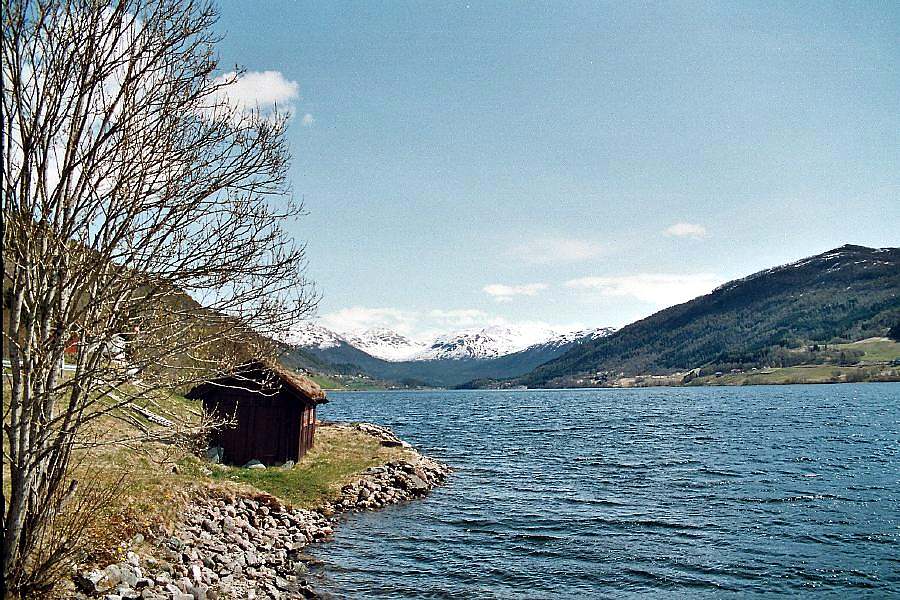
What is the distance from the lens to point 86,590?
13055 mm

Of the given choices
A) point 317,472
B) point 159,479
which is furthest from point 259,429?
point 159,479

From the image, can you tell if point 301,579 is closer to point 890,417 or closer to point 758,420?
point 758,420

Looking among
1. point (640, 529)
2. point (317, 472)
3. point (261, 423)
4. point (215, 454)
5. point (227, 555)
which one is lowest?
point (640, 529)

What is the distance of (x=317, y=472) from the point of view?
32.4 m

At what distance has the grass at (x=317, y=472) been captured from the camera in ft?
91.3

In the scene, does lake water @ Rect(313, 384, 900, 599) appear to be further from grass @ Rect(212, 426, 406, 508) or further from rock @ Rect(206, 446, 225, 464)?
rock @ Rect(206, 446, 225, 464)

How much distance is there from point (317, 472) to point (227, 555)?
13.3m

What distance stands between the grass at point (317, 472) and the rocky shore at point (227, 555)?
1111 millimetres

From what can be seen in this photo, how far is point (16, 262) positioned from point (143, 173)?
2.63 meters

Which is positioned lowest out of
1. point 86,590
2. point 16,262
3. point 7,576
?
point 86,590

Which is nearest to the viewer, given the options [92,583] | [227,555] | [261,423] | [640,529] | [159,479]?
[92,583]

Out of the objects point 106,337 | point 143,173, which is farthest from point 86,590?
point 143,173

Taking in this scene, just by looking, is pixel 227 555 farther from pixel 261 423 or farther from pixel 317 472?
pixel 261 423

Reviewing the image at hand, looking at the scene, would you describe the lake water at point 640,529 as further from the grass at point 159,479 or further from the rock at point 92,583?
the rock at point 92,583
